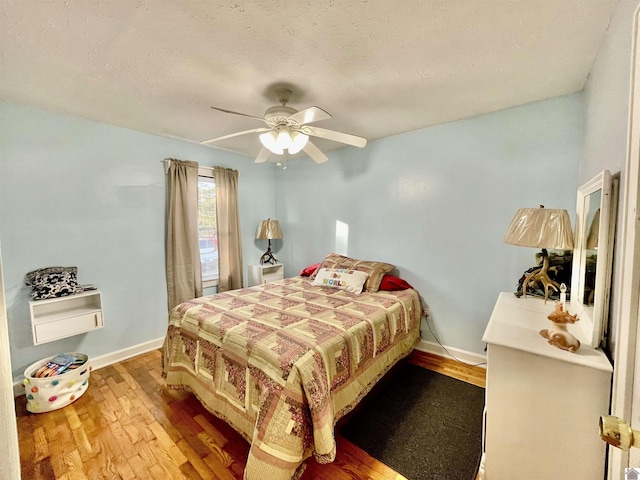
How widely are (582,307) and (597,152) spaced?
2.98 ft

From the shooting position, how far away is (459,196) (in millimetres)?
2688

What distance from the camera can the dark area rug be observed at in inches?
62.9

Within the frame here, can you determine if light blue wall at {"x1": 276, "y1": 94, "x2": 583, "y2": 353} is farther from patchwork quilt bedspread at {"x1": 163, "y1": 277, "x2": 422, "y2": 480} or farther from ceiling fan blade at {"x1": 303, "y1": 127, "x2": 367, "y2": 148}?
Result: ceiling fan blade at {"x1": 303, "y1": 127, "x2": 367, "y2": 148}

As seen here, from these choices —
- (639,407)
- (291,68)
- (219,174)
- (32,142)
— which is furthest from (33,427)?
(639,407)

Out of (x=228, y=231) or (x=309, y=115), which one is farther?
(x=228, y=231)

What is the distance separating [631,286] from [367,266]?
236 cm

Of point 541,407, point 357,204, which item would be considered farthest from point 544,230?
point 357,204

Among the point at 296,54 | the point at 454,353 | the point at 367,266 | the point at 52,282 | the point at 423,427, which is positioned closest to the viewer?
the point at 296,54

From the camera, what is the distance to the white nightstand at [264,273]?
3977 mm

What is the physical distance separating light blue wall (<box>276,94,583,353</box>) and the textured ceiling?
0.95 ft

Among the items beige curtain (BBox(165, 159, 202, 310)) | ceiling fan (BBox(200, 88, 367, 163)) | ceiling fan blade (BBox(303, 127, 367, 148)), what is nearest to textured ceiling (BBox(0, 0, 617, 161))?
ceiling fan (BBox(200, 88, 367, 163))

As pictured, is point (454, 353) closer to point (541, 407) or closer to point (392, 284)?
point (392, 284)

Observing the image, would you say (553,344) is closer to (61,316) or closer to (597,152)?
(597,152)

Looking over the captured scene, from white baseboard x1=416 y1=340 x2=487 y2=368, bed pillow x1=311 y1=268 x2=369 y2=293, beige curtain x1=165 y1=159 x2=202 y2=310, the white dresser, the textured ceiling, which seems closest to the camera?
the white dresser
